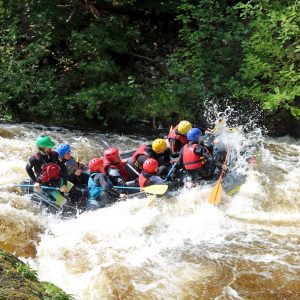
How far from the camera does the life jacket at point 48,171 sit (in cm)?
667

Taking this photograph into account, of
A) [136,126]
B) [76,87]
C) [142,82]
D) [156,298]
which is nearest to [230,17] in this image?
[142,82]

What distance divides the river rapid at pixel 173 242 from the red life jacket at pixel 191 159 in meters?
0.40

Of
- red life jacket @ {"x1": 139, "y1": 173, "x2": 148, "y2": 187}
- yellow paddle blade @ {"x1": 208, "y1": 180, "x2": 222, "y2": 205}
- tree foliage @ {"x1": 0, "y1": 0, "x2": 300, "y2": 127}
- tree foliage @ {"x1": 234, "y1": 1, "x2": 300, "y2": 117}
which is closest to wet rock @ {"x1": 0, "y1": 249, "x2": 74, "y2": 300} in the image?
red life jacket @ {"x1": 139, "y1": 173, "x2": 148, "y2": 187}

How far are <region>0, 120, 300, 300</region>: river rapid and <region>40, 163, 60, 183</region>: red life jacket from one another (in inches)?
18.5

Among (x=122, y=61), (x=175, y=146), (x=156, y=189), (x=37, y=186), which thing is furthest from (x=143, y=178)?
(x=122, y=61)

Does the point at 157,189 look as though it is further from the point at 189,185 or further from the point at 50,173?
the point at 50,173

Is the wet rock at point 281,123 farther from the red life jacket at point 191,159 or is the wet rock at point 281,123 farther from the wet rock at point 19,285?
the wet rock at point 19,285

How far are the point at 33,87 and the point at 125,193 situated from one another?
495cm

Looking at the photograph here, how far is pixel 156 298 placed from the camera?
4664mm

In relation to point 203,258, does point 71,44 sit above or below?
above

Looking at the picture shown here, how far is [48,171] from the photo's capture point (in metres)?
6.66

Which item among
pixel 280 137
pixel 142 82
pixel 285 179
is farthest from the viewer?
pixel 142 82

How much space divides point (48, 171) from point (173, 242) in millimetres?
2241

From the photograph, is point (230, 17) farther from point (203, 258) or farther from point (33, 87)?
point (203, 258)
